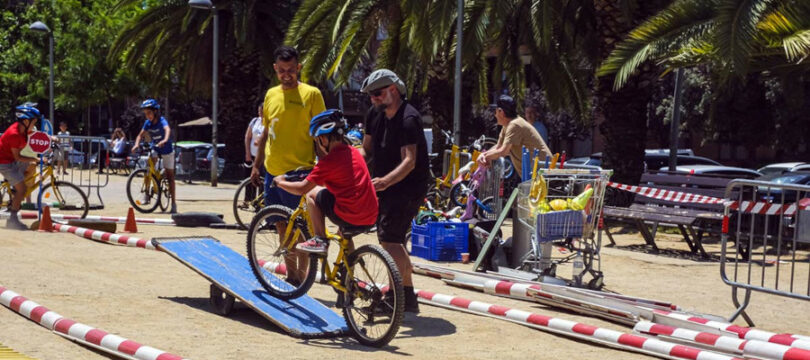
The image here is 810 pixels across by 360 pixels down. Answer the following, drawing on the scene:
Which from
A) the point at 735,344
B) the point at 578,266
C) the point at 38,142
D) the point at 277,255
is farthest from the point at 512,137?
the point at 38,142

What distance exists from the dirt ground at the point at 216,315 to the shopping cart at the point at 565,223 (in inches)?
27.2

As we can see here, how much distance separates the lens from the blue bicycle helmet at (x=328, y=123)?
725 centimetres

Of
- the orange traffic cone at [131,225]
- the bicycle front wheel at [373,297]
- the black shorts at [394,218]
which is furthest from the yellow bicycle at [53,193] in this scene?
the bicycle front wheel at [373,297]

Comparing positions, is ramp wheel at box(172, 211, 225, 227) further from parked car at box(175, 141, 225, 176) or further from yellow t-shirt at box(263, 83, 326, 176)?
parked car at box(175, 141, 225, 176)

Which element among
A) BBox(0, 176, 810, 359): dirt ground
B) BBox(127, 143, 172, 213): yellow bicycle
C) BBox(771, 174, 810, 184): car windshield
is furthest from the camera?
BBox(771, 174, 810, 184): car windshield

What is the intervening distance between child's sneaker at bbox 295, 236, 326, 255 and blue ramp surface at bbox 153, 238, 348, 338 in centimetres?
47

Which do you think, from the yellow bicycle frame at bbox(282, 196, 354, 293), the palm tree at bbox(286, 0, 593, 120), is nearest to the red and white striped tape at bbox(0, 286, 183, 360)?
the yellow bicycle frame at bbox(282, 196, 354, 293)

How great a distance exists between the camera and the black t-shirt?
25.8 ft

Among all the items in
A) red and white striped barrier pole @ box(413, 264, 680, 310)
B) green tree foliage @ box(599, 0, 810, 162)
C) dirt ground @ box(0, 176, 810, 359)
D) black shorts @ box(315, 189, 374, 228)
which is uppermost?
green tree foliage @ box(599, 0, 810, 162)

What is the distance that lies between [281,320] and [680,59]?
9.60 metres

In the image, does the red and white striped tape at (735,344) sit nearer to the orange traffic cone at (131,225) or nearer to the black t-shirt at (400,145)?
the black t-shirt at (400,145)

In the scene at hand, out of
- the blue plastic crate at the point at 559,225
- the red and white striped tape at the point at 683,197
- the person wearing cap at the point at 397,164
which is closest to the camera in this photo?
the person wearing cap at the point at 397,164

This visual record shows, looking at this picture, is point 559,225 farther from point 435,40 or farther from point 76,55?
point 76,55

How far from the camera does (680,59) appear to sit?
15.1 metres
